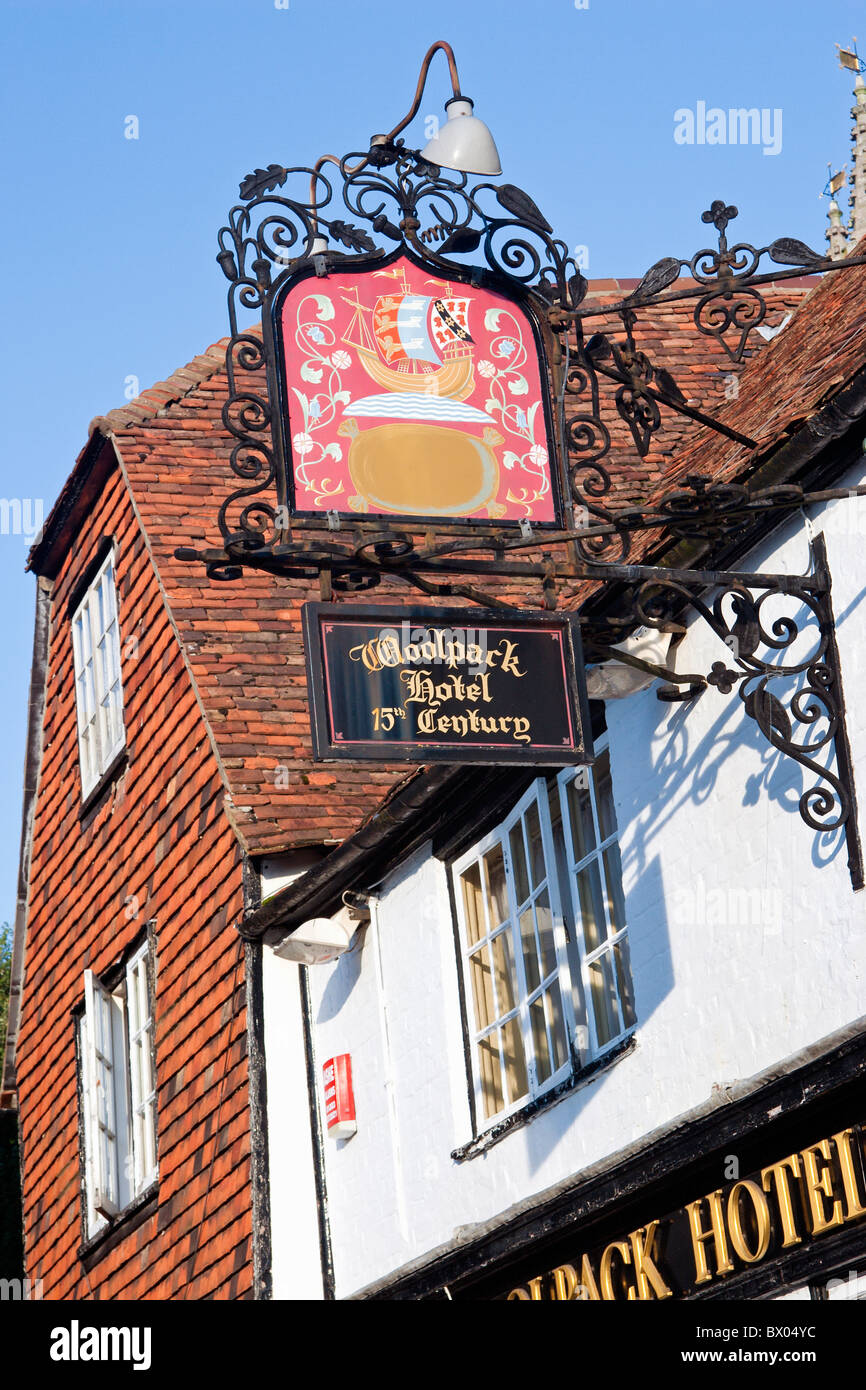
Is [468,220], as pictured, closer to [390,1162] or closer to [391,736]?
[391,736]

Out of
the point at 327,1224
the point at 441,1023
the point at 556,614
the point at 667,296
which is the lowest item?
the point at 327,1224

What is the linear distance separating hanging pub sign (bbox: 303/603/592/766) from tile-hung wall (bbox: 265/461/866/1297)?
87cm

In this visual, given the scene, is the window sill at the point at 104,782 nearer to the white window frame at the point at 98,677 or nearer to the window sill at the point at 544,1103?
the white window frame at the point at 98,677

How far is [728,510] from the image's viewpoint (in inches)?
269

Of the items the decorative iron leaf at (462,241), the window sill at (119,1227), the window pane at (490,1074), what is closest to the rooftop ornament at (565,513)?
the decorative iron leaf at (462,241)

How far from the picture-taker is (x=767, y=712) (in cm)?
680

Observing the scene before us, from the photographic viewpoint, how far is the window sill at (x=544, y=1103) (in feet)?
26.3

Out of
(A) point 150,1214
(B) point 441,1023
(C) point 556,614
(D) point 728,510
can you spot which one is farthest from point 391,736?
(A) point 150,1214

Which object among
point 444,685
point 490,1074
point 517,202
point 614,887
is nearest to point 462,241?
point 517,202

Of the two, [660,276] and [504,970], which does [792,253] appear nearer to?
[660,276]

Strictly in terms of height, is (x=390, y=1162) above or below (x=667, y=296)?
below

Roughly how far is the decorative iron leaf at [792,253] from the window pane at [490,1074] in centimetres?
390

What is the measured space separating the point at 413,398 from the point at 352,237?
66cm

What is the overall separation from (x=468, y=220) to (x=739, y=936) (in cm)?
293
